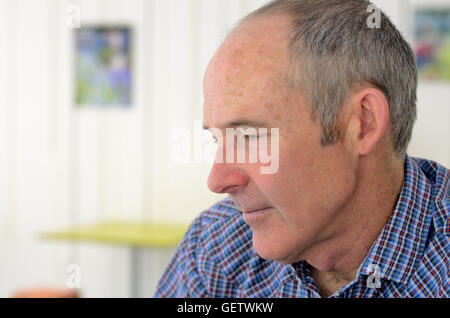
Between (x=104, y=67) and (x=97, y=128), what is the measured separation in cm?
35

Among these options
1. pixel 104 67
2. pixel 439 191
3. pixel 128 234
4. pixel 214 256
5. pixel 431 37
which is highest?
pixel 431 37

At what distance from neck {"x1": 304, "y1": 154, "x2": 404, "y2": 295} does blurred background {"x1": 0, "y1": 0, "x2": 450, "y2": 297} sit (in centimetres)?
239

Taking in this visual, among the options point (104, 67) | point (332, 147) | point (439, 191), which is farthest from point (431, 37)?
point (332, 147)

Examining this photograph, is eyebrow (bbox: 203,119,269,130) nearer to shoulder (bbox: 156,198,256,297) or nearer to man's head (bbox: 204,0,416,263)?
man's head (bbox: 204,0,416,263)

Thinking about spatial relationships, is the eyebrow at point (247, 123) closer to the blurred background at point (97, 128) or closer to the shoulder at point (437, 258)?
the shoulder at point (437, 258)

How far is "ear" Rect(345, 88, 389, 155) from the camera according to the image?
718 mm

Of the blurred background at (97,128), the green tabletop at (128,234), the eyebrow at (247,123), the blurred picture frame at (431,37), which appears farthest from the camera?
the blurred background at (97,128)

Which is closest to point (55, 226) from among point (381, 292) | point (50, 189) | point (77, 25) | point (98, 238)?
point (50, 189)

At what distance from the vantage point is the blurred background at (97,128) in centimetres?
324

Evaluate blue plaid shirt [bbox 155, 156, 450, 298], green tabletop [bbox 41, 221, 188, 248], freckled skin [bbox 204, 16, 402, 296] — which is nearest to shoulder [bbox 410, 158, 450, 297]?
blue plaid shirt [bbox 155, 156, 450, 298]

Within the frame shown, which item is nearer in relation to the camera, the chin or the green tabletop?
the chin

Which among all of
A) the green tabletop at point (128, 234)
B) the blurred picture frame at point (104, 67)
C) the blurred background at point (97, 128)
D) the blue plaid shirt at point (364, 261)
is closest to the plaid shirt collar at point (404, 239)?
the blue plaid shirt at point (364, 261)

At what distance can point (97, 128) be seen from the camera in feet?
11.1

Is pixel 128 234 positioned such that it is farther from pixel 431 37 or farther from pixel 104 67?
pixel 431 37
